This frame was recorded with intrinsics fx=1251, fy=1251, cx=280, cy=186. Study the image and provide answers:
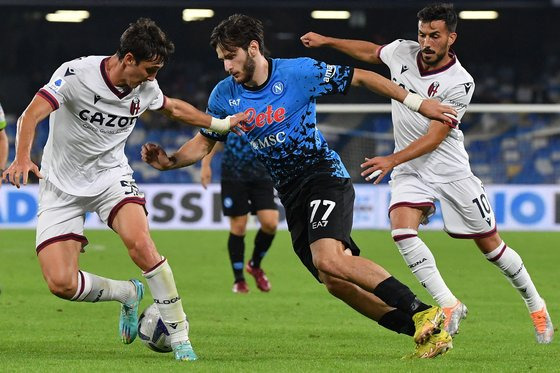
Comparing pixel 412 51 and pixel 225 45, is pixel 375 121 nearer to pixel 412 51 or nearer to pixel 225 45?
pixel 412 51

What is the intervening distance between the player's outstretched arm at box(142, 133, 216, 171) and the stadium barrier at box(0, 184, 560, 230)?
43.2 feet

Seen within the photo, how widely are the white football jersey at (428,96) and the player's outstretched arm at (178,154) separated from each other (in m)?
1.54

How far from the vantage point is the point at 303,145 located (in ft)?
25.5

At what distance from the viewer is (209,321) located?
32.6 feet

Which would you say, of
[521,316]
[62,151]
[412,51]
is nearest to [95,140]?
[62,151]

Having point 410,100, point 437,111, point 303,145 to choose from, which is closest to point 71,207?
point 303,145

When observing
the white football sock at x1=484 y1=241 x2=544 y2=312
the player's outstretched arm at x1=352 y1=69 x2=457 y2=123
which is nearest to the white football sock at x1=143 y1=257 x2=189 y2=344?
the player's outstretched arm at x1=352 y1=69 x2=457 y2=123

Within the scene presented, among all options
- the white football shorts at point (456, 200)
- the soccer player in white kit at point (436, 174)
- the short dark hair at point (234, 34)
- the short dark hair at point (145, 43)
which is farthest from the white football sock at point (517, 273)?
the short dark hair at point (145, 43)

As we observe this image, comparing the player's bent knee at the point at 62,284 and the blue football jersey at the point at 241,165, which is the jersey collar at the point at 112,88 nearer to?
the player's bent knee at the point at 62,284

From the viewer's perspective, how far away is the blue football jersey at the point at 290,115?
7723mm

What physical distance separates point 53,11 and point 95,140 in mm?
24152

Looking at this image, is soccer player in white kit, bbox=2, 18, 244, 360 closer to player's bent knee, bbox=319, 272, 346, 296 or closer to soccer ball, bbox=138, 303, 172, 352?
soccer ball, bbox=138, 303, 172, 352

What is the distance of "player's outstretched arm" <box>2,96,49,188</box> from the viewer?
681cm

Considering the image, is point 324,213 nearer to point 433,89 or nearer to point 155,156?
point 155,156
